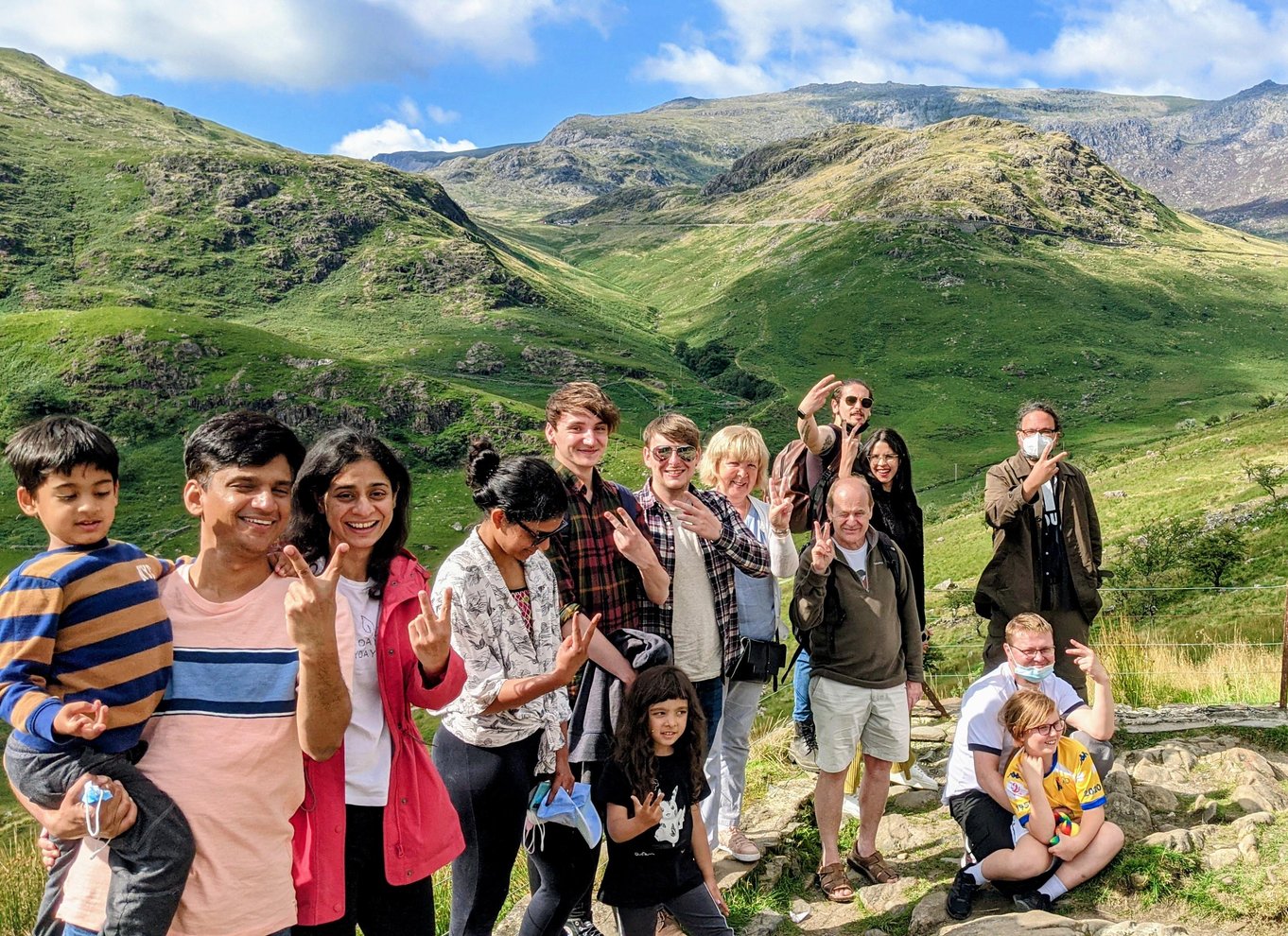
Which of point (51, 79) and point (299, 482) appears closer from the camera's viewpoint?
point (299, 482)

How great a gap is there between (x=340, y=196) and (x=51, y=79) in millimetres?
87507

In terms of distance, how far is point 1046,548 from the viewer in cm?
652

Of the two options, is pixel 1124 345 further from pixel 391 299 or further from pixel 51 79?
pixel 51 79

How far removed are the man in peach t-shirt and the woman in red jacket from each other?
0.19m

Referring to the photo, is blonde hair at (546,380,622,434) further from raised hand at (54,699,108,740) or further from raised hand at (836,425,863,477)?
raised hand at (54,699,108,740)

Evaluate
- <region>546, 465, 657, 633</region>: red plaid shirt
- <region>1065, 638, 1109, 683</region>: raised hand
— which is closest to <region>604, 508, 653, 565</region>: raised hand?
<region>546, 465, 657, 633</region>: red plaid shirt

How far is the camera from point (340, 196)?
15450cm

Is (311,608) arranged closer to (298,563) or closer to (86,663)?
(298,563)

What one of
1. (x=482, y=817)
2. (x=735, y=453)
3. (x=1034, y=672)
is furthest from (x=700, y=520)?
(x=1034, y=672)

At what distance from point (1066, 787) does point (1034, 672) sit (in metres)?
0.70

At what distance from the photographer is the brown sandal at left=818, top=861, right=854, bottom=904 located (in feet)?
17.9

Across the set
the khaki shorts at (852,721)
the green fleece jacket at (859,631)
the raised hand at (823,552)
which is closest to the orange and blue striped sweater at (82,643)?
the raised hand at (823,552)

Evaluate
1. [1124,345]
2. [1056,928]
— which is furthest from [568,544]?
[1124,345]

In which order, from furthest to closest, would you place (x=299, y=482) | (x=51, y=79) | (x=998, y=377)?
(x=51, y=79) < (x=998, y=377) < (x=299, y=482)
